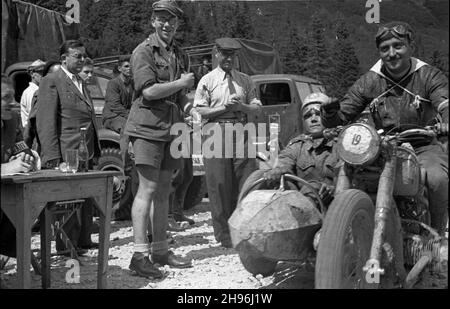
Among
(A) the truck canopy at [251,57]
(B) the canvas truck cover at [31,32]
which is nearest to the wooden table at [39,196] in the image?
(B) the canvas truck cover at [31,32]

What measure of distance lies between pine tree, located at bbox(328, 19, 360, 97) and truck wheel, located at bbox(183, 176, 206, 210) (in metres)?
2.38

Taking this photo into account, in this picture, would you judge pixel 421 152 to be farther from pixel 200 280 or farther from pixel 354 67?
pixel 354 67

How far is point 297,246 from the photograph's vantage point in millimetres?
3080

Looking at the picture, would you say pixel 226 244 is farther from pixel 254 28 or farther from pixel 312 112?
pixel 254 28

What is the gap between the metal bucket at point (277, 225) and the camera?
3002 mm

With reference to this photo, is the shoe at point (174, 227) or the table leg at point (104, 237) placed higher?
the table leg at point (104, 237)

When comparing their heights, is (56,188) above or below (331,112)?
below

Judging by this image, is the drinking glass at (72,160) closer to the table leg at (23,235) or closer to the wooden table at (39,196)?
the wooden table at (39,196)

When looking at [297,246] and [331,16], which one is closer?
[297,246]

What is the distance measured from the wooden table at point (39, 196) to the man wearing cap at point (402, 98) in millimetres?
1554

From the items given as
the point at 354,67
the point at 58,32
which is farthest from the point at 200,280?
the point at 58,32

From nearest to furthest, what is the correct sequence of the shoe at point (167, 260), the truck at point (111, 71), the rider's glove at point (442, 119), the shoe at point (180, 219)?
1. the rider's glove at point (442, 119)
2. the shoe at point (167, 260)
3. the shoe at point (180, 219)
4. the truck at point (111, 71)

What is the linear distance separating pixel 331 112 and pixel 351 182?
2.33ft

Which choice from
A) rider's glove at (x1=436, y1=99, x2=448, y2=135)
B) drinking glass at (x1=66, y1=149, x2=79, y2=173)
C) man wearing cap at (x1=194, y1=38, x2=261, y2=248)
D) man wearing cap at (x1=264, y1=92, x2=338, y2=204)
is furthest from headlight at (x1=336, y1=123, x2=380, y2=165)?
man wearing cap at (x1=194, y1=38, x2=261, y2=248)
